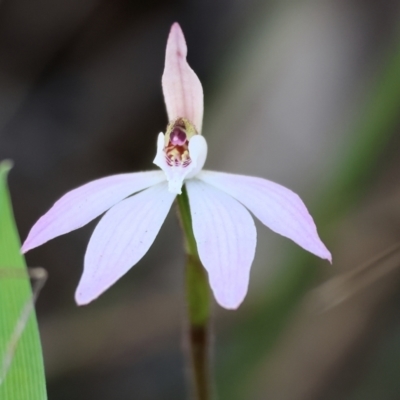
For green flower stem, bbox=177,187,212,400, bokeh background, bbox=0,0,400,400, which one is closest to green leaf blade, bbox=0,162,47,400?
green flower stem, bbox=177,187,212,400

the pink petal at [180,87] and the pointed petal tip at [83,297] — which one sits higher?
the pink petal at [180,87]

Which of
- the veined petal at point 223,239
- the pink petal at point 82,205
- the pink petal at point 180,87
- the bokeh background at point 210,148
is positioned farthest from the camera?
the bokeh background at point 210,148

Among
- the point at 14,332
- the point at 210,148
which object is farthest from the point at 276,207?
the point at 210,148

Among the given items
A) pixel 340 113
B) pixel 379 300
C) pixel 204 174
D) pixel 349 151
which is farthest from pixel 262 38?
pixel 204 174

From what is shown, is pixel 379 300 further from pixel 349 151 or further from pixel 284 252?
pixel 349 151

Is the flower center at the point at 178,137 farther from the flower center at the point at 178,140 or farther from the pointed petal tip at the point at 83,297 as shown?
the pointed petal tip at the point at 83,297

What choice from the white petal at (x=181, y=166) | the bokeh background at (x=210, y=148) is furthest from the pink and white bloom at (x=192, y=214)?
the bokeh background at (x=210, y=148)
